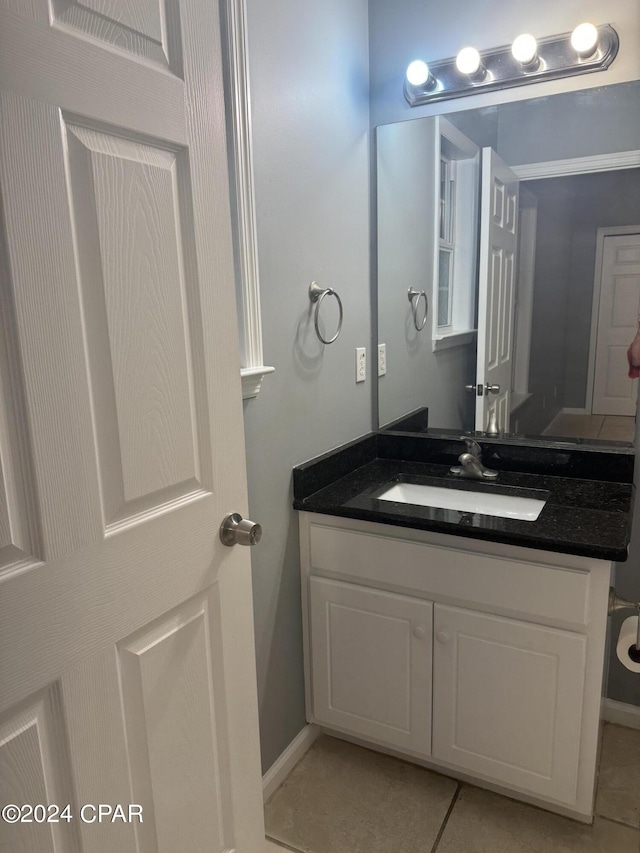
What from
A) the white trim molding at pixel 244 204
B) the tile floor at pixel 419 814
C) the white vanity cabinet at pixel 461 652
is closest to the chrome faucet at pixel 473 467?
the white vanity cabinet at pixel 461 652

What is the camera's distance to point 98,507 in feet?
3.04

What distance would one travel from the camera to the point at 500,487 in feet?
6.24

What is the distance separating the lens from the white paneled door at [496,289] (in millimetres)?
1933

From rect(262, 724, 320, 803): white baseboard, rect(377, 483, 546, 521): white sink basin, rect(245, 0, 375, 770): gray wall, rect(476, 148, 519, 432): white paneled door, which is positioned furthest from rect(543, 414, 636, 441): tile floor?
rect(262, 724, 320, 803): white baseboard

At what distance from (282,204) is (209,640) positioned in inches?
43.4

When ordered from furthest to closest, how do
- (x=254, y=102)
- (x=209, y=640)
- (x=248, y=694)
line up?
(x=254, y=102) < (x=248, y=694) < (x=209, y=640)

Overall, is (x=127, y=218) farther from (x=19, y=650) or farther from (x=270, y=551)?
(x=270, y=551)

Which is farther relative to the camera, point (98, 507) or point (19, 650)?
point (98, 507)

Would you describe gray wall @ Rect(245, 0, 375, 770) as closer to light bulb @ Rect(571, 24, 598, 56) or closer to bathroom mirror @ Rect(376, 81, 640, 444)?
bathroom mirror @ Rect(376, 81, 640, 444)

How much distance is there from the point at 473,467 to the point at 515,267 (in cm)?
65

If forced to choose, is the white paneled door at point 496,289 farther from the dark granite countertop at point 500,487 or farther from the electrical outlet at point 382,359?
the electrical outlet at point 382,359

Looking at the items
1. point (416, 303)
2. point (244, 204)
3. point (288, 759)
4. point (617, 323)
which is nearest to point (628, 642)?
point (617, 323)

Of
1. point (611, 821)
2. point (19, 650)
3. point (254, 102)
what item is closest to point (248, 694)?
point (19, 650)

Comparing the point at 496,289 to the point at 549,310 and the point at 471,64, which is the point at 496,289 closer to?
the point at 549,310
